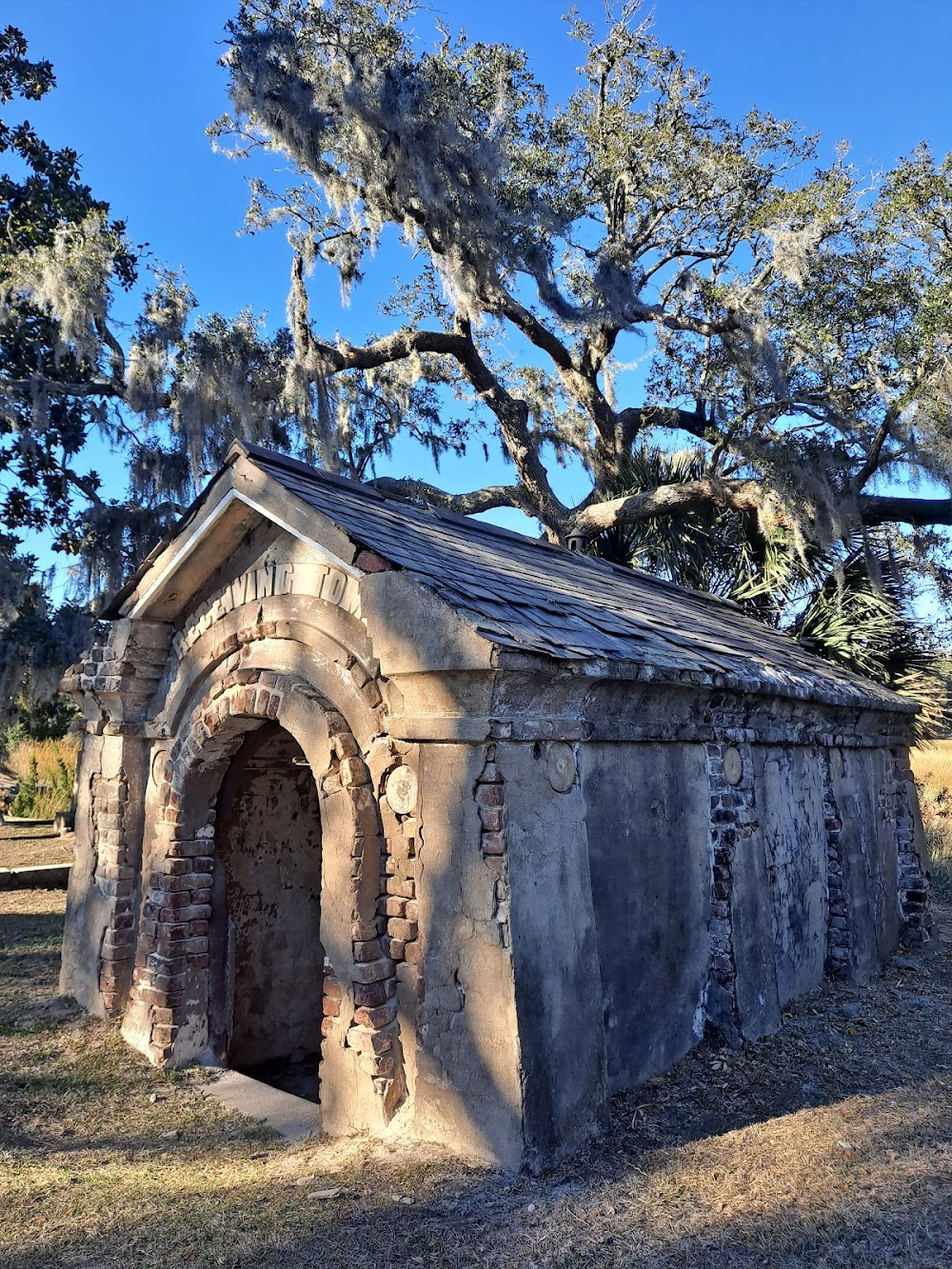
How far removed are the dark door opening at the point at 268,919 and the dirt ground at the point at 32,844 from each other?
6860 mm

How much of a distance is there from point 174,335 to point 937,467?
1100cm

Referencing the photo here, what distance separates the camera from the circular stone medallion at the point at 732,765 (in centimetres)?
632

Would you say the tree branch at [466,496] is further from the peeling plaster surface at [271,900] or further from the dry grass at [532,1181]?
the dry grass at [532,1181]

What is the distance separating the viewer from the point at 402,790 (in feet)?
15.5

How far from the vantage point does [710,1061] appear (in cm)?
555

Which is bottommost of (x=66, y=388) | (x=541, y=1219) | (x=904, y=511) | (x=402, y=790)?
(x=541, y=1219)

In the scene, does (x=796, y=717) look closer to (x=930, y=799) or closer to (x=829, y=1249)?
(x=829, y=1249)

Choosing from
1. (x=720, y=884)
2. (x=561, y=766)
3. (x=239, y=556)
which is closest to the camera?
(x=561, y=766)

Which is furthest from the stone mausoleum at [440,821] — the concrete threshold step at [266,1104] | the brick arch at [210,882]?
the concrete threshold step at [266,1104]

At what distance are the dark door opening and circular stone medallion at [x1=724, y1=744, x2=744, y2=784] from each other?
307 centimetres

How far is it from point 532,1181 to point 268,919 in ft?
11.6

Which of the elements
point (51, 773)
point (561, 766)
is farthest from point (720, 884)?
point (51, 773)

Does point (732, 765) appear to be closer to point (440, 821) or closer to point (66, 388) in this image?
point (440, 821)

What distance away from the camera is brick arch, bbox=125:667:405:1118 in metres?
4.63
